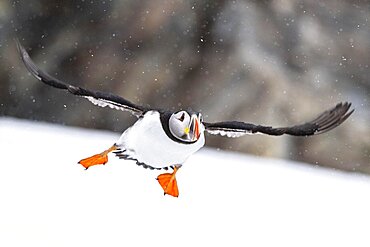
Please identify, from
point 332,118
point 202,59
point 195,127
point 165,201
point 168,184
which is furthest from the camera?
point 202,59

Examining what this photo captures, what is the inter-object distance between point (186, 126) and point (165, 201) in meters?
0.53

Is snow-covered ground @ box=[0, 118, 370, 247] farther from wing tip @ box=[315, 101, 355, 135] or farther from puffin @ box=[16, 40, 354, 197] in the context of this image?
wing tip @ box=[315, 101, 355, 135]

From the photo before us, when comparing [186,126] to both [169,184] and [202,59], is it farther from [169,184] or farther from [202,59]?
[202,59]

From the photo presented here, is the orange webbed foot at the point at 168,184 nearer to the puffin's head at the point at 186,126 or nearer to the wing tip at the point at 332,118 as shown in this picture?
the puffin's head at the point at 186,126

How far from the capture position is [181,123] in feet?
5.41

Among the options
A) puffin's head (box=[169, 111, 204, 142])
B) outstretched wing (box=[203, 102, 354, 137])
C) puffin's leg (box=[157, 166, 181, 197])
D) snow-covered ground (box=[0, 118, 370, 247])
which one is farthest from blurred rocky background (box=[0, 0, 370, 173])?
puffin's head (box=[169, 111, 204, 142])

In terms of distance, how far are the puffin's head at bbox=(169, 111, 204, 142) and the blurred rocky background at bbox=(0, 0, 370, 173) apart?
1.15m

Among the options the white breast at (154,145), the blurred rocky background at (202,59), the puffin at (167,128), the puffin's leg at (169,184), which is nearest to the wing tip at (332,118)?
the puffin at (167,128)

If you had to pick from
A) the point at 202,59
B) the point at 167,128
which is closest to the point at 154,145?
the point at 167,128

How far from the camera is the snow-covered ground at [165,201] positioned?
1.90 meters

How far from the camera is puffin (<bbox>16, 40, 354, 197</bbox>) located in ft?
5.44

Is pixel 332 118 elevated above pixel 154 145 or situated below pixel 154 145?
above

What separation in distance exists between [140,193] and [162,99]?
0.77 meters

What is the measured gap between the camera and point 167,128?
1684mm
